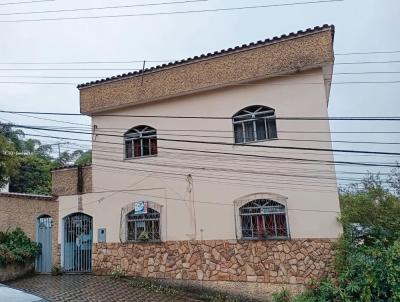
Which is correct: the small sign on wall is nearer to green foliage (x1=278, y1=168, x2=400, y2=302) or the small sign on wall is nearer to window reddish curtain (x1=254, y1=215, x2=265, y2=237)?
window reddish curtain (x1=254, y1=215, x2=265, y2=237)

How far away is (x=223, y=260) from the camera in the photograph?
11.0 meters

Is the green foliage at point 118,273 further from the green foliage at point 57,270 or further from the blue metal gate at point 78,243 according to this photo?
the green foliage at point 57,270

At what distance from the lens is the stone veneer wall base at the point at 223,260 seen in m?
10.1

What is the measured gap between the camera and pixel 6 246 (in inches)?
513

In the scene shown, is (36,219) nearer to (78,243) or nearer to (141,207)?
(78,243)

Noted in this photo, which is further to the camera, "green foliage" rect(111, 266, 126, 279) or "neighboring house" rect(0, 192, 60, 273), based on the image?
"neighboring house" rect(0, 192, 60, 273)

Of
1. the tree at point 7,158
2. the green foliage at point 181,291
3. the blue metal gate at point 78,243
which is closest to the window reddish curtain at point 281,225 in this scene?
the green foliage at point 181,291

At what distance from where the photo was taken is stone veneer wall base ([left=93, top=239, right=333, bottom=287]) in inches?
397

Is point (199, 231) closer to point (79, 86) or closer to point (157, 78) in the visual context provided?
point (157, 78)

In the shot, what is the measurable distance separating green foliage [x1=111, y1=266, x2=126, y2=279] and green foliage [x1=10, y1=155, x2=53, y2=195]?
22.8 m

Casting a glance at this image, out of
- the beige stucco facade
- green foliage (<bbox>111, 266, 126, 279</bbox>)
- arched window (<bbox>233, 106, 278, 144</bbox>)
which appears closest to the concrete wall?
the beige stucco facade

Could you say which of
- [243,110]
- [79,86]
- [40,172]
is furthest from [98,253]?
[40,172]

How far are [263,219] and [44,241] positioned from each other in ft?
29.6

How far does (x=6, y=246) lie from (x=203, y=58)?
389 inches
